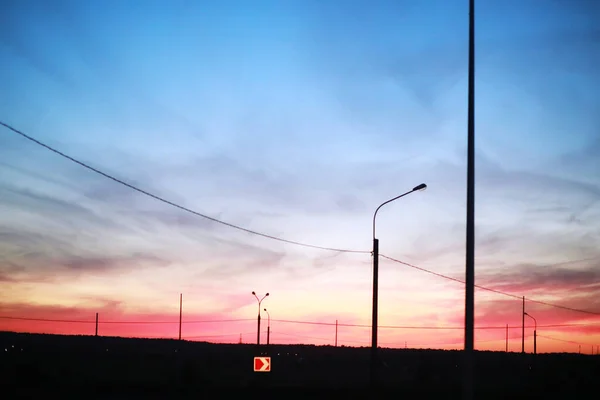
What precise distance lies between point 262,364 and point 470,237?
17.1m

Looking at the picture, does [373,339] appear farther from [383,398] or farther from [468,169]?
[468,169]

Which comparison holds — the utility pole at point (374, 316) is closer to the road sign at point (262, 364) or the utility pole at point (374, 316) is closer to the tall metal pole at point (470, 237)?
the road sign at point (262, 364)

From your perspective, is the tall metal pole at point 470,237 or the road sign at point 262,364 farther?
the road sign at point 262,364

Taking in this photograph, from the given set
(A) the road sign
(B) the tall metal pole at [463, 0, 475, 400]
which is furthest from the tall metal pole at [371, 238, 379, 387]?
(B) the tall metal pole at [463, 0, 475, 400]

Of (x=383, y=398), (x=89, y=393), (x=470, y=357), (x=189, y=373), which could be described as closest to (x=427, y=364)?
(x=189, y=373)

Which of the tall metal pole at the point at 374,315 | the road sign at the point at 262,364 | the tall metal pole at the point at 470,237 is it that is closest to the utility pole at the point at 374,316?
the tall metal pole at the point at 374,315

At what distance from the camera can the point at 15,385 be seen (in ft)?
142

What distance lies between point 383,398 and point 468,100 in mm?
22986

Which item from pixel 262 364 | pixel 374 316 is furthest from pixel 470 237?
pixel 262 364

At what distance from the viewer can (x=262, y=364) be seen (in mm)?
27766

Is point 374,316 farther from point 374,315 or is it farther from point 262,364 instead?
point 262,364

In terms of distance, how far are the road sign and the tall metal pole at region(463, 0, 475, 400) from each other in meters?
16.4

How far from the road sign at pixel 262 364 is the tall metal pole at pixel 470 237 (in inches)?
646

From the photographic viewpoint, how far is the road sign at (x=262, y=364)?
27.5 meters
